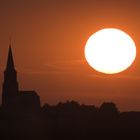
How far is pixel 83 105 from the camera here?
186 metres

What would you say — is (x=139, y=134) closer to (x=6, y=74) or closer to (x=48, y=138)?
(x=48, y=138)

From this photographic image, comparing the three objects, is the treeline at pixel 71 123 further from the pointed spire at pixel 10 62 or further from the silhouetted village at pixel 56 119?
the pointed spire at pixel 10 62

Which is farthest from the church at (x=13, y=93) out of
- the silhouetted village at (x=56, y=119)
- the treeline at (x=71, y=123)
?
the treeline at (x=71, y=123)

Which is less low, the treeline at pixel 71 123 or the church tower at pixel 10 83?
the church tower at pixel 10 83

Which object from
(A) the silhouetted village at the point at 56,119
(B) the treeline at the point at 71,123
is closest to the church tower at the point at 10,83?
(A) the silhouetted village at the point at 56,119

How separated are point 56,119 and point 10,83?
2653cm

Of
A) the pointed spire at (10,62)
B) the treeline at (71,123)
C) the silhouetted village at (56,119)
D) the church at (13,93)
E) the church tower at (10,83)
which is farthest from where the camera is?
the pointed spire at (10,62)

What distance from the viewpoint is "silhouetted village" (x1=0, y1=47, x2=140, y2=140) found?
139125 millimetres

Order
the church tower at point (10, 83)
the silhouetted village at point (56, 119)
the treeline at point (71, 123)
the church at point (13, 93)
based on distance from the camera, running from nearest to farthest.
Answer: the treeline at point (71, 123)
the silhouetted village at point (56, 119)
the church at point (13, 93)
the church tower at point (10, 83)

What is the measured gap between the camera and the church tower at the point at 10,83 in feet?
619

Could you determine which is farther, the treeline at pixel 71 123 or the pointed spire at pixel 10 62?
the pointed spire at pixel 10 62

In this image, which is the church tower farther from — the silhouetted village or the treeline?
the treeline

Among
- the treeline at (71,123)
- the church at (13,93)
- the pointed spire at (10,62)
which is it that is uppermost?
the pointed spire at (10,62)

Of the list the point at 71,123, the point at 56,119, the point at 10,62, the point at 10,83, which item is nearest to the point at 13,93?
the point at 10,83
